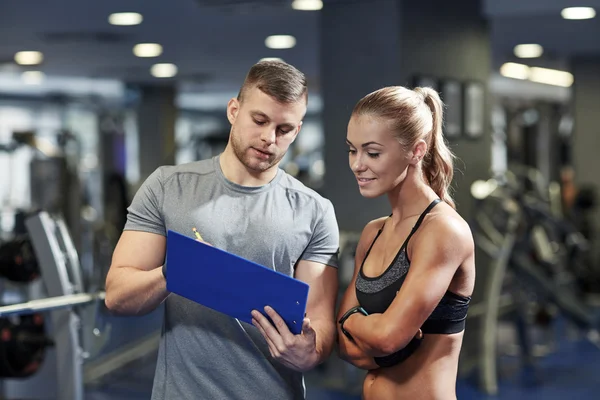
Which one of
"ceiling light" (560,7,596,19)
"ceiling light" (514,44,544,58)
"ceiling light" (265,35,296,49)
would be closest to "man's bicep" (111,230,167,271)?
"ceiling light" (560,7,596,19)

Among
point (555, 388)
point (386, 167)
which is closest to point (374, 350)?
point (386, 167)

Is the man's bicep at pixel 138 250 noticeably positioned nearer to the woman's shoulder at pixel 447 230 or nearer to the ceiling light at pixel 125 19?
the woman's shoulder at pixel 447 230

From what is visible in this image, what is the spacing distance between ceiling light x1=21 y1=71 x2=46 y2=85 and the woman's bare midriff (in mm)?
9782

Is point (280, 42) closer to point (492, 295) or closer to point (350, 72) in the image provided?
point (350, 72)

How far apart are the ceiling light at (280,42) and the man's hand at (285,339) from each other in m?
5.93

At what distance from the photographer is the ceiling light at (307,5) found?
5270 millimetres

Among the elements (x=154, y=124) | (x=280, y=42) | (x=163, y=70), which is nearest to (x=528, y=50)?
(x=280, y=42)

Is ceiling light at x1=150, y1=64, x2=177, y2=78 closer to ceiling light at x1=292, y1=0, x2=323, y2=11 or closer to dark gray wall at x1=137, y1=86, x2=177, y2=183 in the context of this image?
dark gray wall at x1=137, y1=86, x2=177, y2=183

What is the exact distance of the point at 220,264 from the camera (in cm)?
168

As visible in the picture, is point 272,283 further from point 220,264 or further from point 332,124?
point 332,124

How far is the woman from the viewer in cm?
171

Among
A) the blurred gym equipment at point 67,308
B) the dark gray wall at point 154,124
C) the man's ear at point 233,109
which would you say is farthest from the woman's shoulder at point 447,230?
the dark gray wall at point 154,124

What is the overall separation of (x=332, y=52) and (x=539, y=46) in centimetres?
411

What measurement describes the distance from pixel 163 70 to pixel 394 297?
29.2 ft
